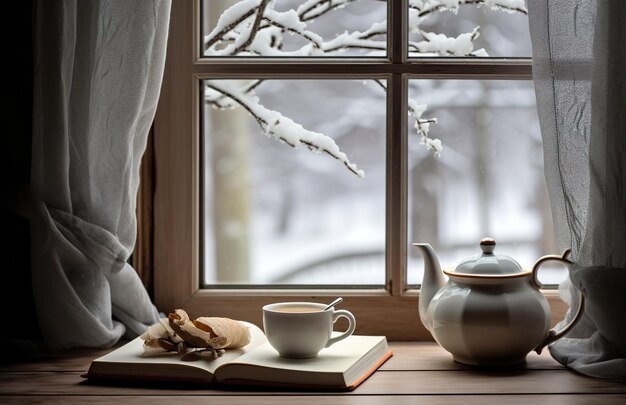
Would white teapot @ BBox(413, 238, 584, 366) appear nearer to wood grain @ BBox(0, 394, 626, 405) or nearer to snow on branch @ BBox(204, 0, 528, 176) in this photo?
wood grain @ BBox(0, 394, 626, 405)

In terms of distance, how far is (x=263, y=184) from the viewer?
1683 millimetres

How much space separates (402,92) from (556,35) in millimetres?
338

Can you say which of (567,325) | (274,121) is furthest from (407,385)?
(274,121)

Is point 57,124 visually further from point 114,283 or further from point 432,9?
point 432,9

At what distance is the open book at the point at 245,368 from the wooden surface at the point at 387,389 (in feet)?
0.05

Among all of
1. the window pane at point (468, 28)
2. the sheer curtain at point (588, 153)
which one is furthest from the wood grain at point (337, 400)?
the window pane at point (468, 28)

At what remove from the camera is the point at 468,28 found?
164cm

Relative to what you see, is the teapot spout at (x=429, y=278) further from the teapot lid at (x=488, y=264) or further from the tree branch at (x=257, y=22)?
the tree branch at (x=257, y=22)

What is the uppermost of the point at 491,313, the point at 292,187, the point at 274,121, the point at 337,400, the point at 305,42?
the point at 305,42

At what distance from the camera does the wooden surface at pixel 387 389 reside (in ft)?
4.01

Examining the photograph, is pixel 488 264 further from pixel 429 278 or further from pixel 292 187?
pixel 292 187

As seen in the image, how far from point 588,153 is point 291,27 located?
0.61m

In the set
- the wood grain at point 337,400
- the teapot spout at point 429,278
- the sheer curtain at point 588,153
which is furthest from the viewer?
the teapot spout at point 429,278

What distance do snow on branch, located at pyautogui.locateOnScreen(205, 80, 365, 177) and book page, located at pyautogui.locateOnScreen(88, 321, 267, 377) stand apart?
1.53 feet
